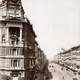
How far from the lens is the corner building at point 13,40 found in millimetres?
29781

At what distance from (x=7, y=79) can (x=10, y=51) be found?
254cm

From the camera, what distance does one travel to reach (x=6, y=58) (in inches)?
1171

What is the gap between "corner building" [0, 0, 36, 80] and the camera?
29781 mm

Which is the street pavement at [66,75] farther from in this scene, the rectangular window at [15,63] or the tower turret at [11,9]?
the tower turret at [11,9]

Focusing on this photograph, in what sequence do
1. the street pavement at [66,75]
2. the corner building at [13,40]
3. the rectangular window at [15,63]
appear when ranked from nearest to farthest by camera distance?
the corner building at [13,40], the rectangular window at [15,63], the street pavement at [66,75]

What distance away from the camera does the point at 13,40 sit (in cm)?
3017

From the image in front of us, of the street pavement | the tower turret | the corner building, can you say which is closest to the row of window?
the corner building

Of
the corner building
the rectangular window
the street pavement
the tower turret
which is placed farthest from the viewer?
the street pavement

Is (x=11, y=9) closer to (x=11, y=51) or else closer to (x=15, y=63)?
(x=11, y=51)

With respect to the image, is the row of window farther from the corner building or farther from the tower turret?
the tower turret

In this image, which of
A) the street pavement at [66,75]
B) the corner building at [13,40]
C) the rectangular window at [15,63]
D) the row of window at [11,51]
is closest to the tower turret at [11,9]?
the corner building at [13,40]

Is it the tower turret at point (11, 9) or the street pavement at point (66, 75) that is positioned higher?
the tower turret at point (11, 9)

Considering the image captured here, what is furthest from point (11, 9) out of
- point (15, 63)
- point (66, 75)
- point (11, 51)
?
point (66, 75)

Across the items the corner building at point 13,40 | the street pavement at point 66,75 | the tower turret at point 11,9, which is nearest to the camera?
the corner building at point 13,40
